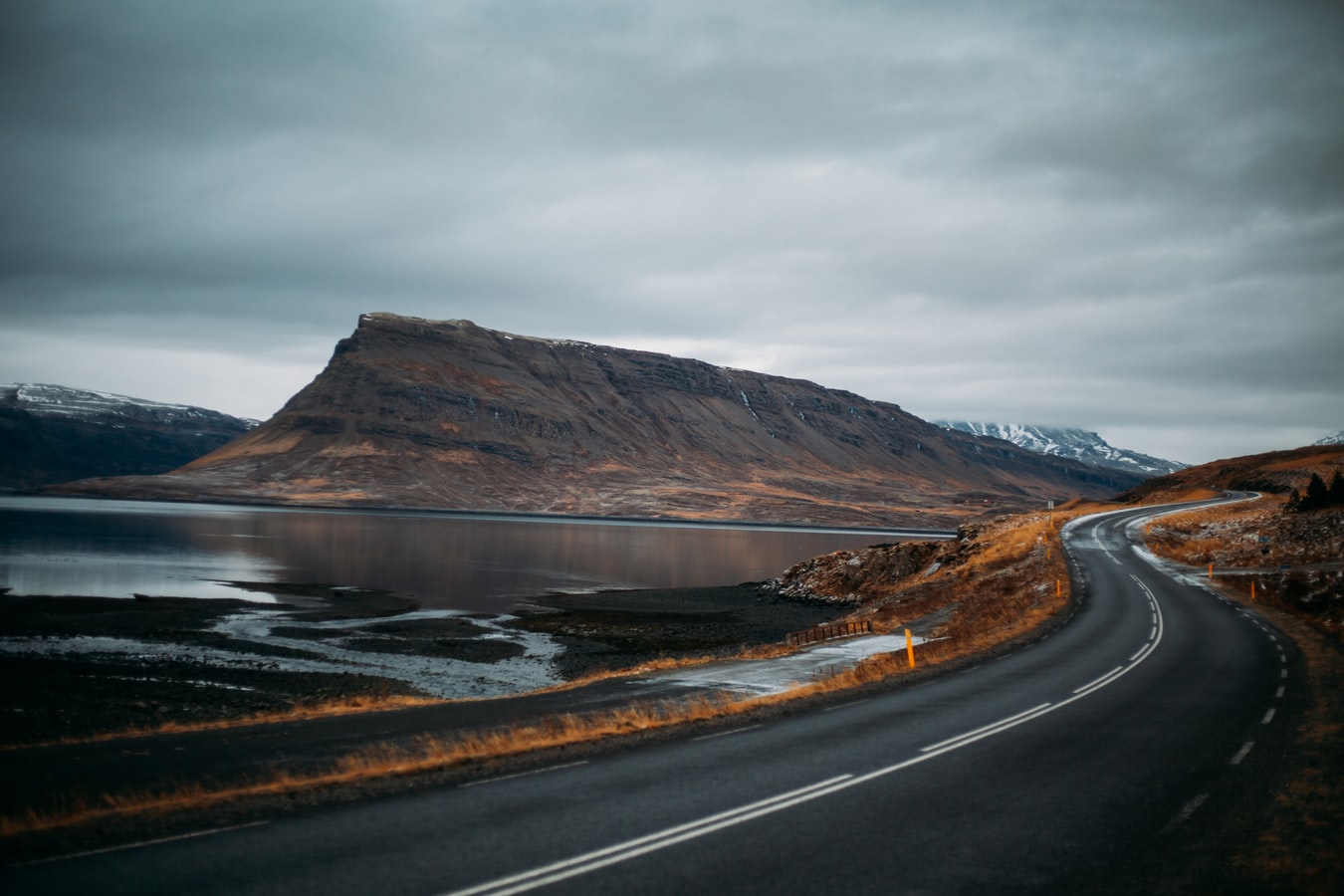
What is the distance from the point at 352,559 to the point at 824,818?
3294 inches

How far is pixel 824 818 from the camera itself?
32.4 feet

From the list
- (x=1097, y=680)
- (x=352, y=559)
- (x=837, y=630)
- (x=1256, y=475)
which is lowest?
(x=352, y=559)

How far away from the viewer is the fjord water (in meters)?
60.8

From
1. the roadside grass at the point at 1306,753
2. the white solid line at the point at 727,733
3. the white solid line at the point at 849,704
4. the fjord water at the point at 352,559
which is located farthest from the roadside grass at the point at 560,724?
the fjord water at the point at 352,559

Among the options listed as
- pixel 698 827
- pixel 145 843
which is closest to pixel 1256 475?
pixel 698 827

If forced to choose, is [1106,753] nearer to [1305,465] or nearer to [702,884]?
[702,884]

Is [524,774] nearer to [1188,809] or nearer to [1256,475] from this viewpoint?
Answer: [1188,809]

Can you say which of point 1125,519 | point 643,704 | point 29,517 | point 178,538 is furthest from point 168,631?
point 29,517

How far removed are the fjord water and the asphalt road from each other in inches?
1771

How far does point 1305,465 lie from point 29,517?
173m

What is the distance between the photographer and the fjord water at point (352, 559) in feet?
200

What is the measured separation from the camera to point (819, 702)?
17.2 m

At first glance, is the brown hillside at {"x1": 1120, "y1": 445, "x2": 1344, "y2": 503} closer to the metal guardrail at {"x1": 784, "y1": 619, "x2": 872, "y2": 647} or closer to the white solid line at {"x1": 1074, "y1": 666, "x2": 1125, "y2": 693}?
the metal guardrail at {"x1": 784, "y1": 619, "x2": 872, "y2": 647}

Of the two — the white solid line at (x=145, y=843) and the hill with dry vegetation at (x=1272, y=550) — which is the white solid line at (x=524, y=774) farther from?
the hill with dry vegetation at (x=1272, y=550)
